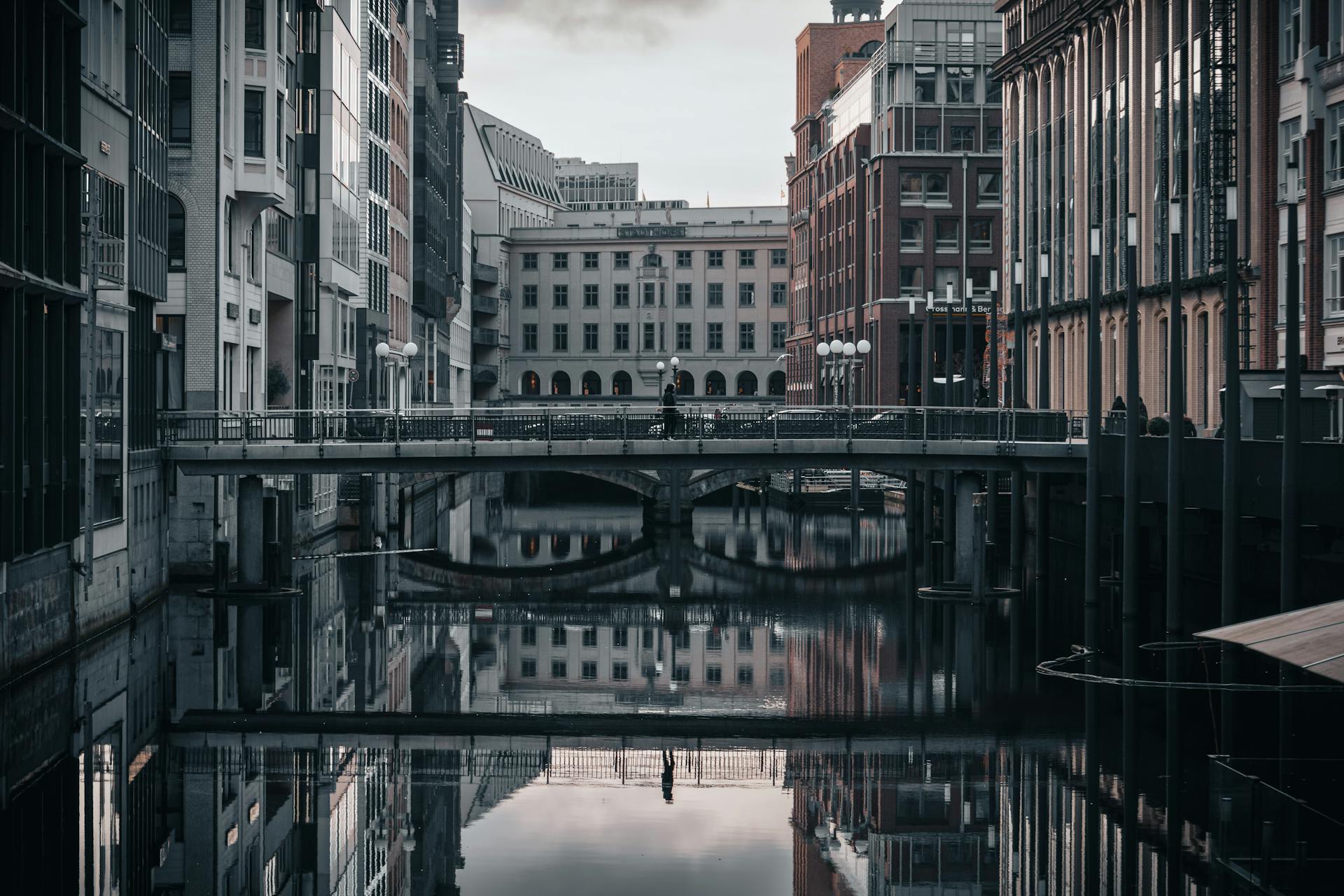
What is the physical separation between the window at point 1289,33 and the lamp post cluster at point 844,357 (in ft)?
53.1

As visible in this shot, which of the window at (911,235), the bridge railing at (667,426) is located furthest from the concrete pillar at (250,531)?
the window at (911,235)

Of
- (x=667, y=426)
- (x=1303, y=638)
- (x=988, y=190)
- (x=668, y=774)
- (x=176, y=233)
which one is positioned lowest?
(x=668, y=774)

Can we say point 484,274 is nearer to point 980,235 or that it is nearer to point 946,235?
point 946,235

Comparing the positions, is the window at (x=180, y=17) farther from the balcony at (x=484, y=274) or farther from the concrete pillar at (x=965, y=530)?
the balcony at (x=484, y=274)

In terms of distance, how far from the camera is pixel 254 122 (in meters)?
58.8

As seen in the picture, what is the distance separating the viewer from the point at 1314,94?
52406 mm

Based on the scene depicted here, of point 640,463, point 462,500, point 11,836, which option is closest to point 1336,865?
point 11,836

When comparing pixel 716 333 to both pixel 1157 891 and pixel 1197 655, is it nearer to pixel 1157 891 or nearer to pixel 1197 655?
pixel 1197 655

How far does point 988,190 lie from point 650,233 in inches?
2550

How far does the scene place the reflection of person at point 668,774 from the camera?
88.6 feet

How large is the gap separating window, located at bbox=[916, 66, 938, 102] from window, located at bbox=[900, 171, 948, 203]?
438cm

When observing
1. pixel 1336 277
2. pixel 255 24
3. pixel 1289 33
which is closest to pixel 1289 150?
pixel 1289 33

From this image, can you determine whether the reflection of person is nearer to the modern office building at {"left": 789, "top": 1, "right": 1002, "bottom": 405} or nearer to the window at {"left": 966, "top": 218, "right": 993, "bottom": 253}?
the modern office building at {"left": 789, "top": 1, "right": 1002, "bottom": 405}

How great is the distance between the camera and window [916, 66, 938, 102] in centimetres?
11088
